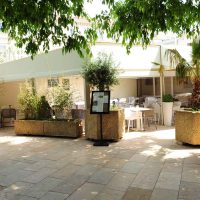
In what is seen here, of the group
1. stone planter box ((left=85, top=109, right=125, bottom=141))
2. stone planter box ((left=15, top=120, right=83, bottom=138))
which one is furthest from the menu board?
stone planter box ((left=15, top=120, right=83, bottom=138))

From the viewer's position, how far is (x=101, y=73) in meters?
9.19

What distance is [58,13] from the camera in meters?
5.46

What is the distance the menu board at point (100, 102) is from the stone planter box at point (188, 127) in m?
1.97

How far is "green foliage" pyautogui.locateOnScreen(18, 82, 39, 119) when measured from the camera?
11.1 meters

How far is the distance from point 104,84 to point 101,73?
39 centimetres

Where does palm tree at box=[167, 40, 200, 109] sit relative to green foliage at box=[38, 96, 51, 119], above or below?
above

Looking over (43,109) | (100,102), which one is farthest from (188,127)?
(43,109)

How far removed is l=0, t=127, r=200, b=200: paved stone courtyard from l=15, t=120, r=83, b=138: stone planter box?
575 millimetres

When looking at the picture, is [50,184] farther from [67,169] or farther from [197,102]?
[197,102]

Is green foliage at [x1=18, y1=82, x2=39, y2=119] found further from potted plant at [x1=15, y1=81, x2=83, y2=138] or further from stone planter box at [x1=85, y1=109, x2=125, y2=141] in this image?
stone planter box at [x1=85, y1=109, x2=125, y2=141]

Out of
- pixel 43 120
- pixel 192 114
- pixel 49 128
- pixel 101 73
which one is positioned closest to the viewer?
pixel 192 114

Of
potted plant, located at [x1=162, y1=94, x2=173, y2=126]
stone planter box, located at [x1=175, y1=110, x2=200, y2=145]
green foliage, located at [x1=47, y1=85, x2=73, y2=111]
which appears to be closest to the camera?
stone planter box, located at [x1=175, y1=110, x2=200, y2=145]

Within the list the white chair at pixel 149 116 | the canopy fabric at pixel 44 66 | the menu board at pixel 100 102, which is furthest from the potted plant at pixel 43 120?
the white chair at pixel 149 116

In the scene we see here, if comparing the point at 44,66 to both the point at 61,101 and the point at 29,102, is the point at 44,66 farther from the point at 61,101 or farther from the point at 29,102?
the point at 61,101
